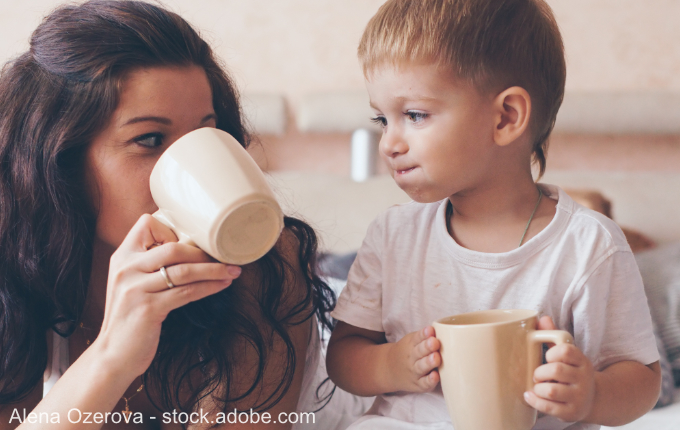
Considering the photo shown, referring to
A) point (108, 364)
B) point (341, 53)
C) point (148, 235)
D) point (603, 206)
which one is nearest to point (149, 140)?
point (148, 235)

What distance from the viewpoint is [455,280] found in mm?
850

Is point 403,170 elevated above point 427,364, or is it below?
above

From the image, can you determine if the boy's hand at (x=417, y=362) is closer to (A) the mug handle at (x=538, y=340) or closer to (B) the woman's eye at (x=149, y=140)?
(A) the mug handle at (x=538, y=340)

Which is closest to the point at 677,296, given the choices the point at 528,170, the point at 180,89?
the point at 528,170

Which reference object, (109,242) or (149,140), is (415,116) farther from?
(109,242)

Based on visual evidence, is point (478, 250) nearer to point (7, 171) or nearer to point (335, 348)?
point (335, 348)

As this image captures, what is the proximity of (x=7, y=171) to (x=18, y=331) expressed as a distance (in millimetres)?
243

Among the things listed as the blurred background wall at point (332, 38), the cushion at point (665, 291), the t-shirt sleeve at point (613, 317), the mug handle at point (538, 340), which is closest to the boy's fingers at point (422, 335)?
the mug handle at point (538, 340)

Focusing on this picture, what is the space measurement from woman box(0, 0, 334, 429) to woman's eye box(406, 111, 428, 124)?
11.4 inches

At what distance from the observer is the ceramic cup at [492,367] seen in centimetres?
62

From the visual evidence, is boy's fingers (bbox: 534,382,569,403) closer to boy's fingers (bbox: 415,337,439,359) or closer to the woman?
boy's fingers (bbox: 415,337,439,359)

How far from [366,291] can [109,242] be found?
1.33 ft

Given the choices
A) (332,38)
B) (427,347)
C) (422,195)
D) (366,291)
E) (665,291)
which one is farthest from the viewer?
(332,38)

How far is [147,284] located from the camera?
2.13 feet
